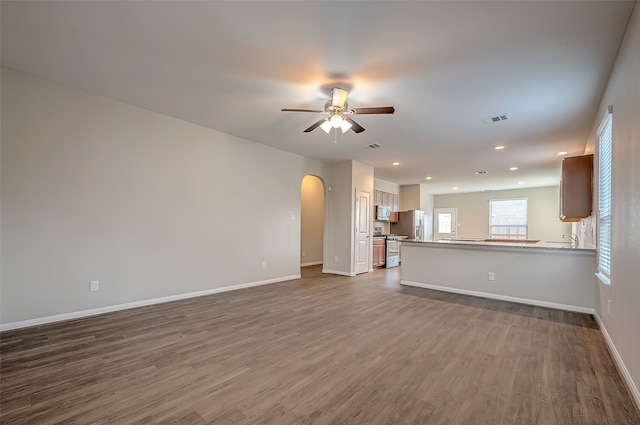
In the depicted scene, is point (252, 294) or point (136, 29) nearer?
point (136, 29)

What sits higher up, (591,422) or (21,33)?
(21,33)

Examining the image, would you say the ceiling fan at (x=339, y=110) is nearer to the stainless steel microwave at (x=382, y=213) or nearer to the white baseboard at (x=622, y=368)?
the white baseboard at (x=622, y=368)

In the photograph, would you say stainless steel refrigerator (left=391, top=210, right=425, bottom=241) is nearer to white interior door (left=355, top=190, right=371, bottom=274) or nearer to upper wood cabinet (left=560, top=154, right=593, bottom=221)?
white interior door (left=355, top=190, right=371, bottom=274)

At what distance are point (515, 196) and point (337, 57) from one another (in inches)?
445

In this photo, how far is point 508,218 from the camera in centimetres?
1141

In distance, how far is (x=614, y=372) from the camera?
8.11ft

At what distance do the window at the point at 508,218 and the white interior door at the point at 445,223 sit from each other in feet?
4.56

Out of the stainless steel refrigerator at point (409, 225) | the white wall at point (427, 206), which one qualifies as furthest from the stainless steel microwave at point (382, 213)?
the white wall at point (427, 206)

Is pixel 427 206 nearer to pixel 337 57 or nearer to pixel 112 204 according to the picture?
pixel 337 57

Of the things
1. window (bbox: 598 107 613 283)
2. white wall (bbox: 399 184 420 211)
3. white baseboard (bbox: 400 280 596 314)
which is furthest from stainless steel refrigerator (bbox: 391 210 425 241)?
window (bbox: 598 107 613 283)

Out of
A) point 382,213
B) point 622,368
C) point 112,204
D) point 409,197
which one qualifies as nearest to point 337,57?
point 112,204

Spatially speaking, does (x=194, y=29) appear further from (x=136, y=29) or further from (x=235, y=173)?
(x=235, y=173)

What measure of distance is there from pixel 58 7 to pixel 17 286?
291 cm

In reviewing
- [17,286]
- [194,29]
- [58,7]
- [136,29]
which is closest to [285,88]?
[194,29]
